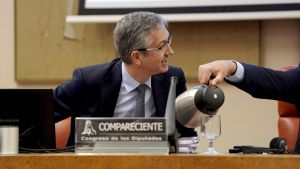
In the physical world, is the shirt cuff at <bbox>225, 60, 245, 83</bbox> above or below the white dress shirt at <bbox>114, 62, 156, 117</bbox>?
above

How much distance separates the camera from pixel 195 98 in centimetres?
164

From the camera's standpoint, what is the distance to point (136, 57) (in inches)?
111

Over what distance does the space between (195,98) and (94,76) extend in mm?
1216

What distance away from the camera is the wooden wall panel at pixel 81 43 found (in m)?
3.66

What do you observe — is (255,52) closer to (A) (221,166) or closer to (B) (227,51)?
(B) (227,51)

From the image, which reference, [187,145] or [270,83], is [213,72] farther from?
[270,83]

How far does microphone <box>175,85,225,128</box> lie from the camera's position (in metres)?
1.62

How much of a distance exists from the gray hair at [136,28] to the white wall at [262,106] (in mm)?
1076

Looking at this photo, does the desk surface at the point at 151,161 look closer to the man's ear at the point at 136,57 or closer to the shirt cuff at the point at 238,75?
the shirt cuff at the point at 238,75

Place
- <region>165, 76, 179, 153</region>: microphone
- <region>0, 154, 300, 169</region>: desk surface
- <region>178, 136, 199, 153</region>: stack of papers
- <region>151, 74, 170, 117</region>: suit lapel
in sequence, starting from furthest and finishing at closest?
<region>151, 74, 170, 117</region>: suit lapel
<region>178, 136, 199, 153</region>: stack of papers
<region>165, 76, 179, 153</region>: microphone
<region>0, 154, 300, 169</region>: desk surface

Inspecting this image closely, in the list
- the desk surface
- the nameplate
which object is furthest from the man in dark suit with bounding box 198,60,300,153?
the desk surface

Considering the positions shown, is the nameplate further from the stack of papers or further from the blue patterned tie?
the blue patterned tie

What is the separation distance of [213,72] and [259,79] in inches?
15.0

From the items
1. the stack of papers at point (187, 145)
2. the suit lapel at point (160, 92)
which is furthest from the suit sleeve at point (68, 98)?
the stack of papers at point (187, 145)
